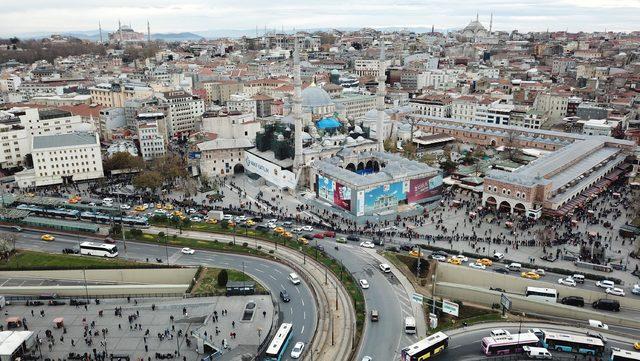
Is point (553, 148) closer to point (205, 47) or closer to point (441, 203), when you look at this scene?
point (441, 203)

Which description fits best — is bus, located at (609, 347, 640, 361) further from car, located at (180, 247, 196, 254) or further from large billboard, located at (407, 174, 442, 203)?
car, located at (180, 247, 196, 254)

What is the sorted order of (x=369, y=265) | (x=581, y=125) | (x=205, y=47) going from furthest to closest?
(x=205, y=47)
(x=581, y=125)
(x=369, y=265)

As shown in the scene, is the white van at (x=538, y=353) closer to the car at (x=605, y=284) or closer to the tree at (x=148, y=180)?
the car at (x=605, y=284)

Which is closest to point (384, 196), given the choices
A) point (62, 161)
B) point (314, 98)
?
point (314, 98)

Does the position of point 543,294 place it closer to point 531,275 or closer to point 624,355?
point 531,275

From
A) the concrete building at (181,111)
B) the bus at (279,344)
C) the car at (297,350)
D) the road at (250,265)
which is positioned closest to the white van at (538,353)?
the road at (250,265)

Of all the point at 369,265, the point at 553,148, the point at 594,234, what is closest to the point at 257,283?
the point at 369,265

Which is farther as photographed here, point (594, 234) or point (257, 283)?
point (594, 234)
